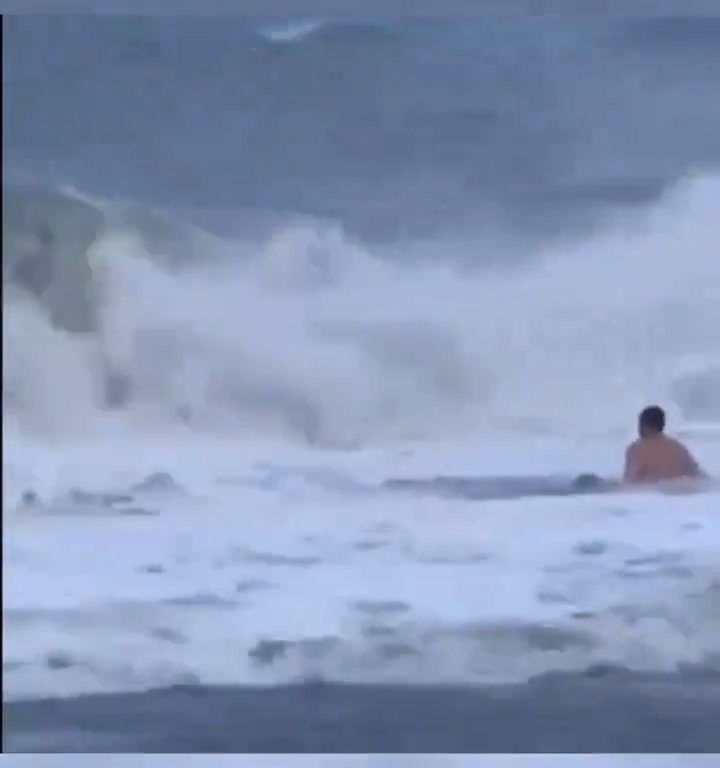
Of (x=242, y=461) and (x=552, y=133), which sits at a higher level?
(x=552, y=133)

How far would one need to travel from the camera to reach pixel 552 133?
6.02 feet

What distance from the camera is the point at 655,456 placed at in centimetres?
179

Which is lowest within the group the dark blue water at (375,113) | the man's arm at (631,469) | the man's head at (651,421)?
the man's arm at (631,469)

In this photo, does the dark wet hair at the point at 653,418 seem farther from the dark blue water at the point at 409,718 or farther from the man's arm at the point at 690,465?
the dark blue water at the point at 409,718

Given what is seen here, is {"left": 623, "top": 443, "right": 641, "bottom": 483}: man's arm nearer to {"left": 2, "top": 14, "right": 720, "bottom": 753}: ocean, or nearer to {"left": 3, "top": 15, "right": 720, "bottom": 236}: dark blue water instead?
{"left": 2, "top": 14, "right": 720, "bottom": 753}: ocean

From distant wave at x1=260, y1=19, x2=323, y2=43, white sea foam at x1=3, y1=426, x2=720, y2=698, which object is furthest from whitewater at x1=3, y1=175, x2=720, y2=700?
distant wave at x1=260, y1=19, x2=323, y2=43

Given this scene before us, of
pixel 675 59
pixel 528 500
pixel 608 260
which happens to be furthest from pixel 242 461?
pixel 675 59

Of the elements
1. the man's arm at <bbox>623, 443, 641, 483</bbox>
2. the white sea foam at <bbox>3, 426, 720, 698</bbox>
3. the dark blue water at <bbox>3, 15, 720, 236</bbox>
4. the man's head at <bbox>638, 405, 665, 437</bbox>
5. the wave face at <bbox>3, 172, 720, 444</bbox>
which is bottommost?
the white sea foam at <bbox>3, 426, 720, 698</bbox>

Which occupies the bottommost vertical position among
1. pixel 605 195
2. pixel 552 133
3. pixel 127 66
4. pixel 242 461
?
pixel 242 461

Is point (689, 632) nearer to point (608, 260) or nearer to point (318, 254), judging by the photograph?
point (608, 260)

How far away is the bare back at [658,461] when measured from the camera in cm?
179

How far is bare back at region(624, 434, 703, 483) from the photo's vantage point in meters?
1.79

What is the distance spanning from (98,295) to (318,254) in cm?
41

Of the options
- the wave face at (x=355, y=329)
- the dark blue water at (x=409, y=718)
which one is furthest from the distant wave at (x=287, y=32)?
the dark blue water at (x=409, y=718)
